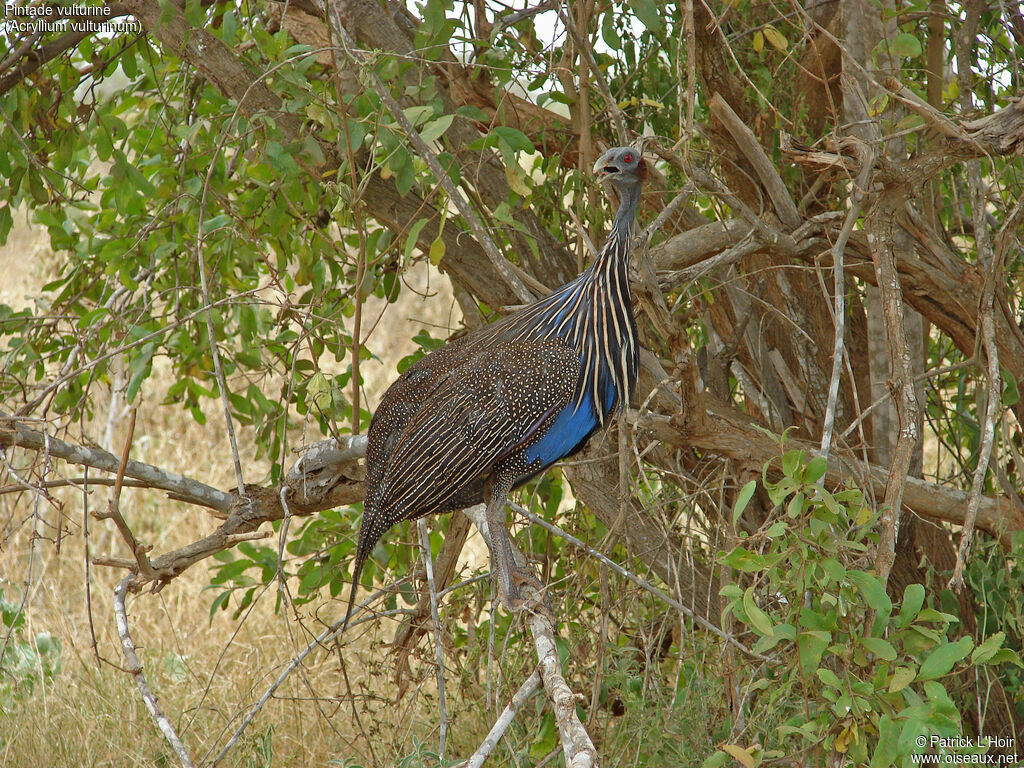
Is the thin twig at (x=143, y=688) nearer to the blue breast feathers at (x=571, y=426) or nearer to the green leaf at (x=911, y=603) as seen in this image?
the blue breast feathers at (x=571, y=426)

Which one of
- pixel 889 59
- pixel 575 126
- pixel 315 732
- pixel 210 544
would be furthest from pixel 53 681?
pixel 889 59

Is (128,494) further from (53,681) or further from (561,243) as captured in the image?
(561,243)

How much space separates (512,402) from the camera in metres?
2.85

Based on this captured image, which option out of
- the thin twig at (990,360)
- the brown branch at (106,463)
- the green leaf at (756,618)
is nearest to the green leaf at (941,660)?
the green leaf at (756,618)

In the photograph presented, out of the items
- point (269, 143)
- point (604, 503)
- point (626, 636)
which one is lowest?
point (626, 636)

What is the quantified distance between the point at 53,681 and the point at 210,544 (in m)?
2.05

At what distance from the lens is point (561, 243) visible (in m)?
3.94

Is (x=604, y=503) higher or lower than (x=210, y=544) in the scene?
lower

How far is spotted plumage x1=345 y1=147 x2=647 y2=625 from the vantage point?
2.87 m

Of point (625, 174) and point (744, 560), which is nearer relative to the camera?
point (744, 560)

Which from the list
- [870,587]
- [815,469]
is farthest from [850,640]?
[815,469]

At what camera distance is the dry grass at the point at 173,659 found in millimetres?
3992

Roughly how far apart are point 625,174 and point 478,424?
0.84 m

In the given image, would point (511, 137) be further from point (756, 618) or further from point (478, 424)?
point (756, 618)
